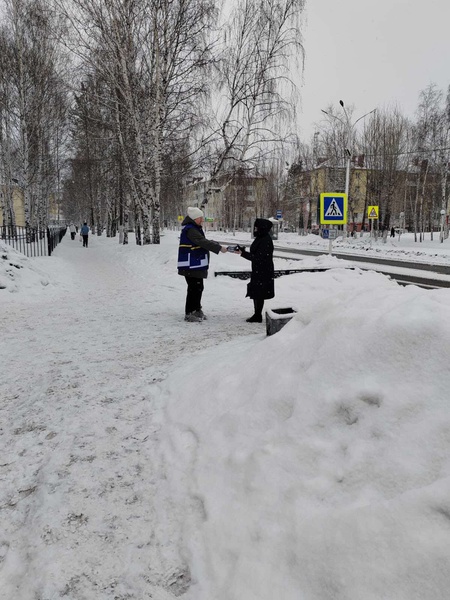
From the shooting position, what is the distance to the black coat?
6477 mm

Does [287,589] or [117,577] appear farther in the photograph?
[117,577]

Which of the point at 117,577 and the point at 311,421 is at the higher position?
the point at 311,421

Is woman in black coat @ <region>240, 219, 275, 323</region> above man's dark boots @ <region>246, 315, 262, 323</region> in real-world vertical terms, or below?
above

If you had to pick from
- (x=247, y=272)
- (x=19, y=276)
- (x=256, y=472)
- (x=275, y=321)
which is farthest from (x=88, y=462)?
(x=247, y=272)

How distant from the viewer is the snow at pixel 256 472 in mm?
1699

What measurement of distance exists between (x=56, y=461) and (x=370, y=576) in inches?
80.2

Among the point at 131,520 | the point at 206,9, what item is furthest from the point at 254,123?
the point at 131,520

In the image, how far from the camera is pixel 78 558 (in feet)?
6.61

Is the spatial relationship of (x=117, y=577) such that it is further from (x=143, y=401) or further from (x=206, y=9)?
(x=206, y=9)

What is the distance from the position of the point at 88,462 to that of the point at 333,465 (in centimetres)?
160

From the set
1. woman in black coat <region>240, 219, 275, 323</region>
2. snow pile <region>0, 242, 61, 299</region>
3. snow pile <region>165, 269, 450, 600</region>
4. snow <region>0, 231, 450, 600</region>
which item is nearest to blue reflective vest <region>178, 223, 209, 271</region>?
woman in black coat <region>240, 219, 275, 323</region>

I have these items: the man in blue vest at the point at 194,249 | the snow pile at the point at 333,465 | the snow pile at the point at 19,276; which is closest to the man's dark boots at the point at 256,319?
the man in blue vest at the point at 194,249

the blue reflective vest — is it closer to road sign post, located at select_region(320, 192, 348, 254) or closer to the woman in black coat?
the woman in black coat

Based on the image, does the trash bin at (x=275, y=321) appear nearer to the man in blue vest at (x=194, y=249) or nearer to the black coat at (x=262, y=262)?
the black coat at (x=262, y=262)
